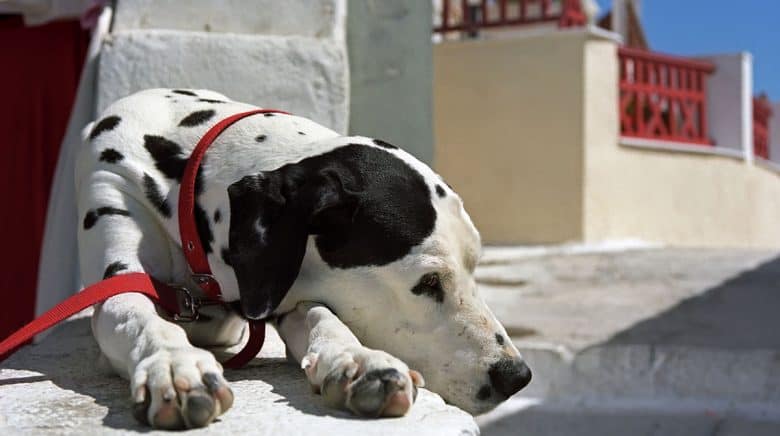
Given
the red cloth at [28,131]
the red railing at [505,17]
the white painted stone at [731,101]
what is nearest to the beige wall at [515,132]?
the red railing at [505,17]

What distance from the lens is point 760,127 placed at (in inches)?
426

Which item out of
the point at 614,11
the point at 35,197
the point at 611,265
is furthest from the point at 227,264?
the point at 614,11

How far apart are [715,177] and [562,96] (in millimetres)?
2275

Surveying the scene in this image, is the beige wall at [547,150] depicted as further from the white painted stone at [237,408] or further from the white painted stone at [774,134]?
the white painted stone at [237,408]

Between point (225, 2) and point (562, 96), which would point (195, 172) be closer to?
point (225, 2)

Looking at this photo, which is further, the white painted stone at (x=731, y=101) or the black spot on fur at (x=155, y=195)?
the white painted stone at (x=731, y=101)

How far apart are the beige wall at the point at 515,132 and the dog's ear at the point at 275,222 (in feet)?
23.3

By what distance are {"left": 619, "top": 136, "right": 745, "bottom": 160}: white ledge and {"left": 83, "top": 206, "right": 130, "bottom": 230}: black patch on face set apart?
7.50 metres

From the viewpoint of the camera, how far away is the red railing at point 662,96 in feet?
29.9

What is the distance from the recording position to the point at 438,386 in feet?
5.41

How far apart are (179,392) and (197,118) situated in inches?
39.3

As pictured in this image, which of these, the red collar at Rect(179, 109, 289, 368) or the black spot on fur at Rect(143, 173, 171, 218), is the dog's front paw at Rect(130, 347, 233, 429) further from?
the black spot on fur at Rect(143, 173, 171, 218)

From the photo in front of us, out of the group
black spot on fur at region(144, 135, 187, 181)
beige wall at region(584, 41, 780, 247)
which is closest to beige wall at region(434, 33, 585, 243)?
beige wall at region(584, 41, 780, 247)

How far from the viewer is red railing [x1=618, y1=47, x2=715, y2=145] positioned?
9109mm
